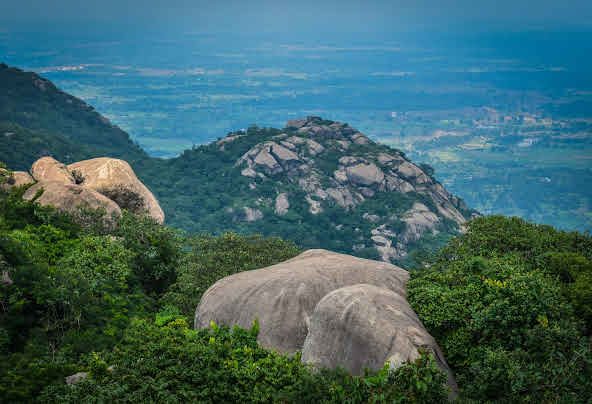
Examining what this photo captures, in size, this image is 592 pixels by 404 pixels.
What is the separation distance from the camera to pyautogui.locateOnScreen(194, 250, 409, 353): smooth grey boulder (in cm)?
1619

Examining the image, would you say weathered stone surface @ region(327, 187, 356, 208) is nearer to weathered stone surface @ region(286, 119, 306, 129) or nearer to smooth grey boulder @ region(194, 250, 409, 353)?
weathered stone surface @ region(286, 119, 306, 129)

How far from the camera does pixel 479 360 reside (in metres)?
14.3

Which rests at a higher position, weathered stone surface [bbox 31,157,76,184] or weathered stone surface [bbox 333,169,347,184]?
weathered stone surface [bbox 31,157,76,184]

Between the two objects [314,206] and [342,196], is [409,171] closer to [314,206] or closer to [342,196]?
[342,196]

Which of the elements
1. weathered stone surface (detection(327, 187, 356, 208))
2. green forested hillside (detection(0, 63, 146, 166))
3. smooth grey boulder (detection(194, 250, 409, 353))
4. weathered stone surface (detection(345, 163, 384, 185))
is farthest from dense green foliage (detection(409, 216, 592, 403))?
green forested hillside (detection(0, 63, 146, 166))

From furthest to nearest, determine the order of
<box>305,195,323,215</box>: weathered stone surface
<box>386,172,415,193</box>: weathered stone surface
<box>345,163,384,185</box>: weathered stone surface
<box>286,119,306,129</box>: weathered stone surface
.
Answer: <box>286,119,306,129</box>: weathered stone surface → <box>345,163,384,185</box>: weathered stone surface → <box>305,195,323,215</box>: weathered stone surface → <box>386,172,415,193</box>: weathered stone surface

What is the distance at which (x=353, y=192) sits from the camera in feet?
305

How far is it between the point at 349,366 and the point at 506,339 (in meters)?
5.01

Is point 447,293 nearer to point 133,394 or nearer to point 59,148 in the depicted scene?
point 133,394

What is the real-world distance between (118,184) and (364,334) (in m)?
24.5

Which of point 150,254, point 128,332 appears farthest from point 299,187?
point 128,332

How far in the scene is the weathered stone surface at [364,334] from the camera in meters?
13.5

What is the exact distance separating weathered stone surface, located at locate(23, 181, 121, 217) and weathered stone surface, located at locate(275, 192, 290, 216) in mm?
60993

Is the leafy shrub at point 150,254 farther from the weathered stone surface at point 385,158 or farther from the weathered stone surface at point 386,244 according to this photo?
the weathered stone surface at point 385,158
